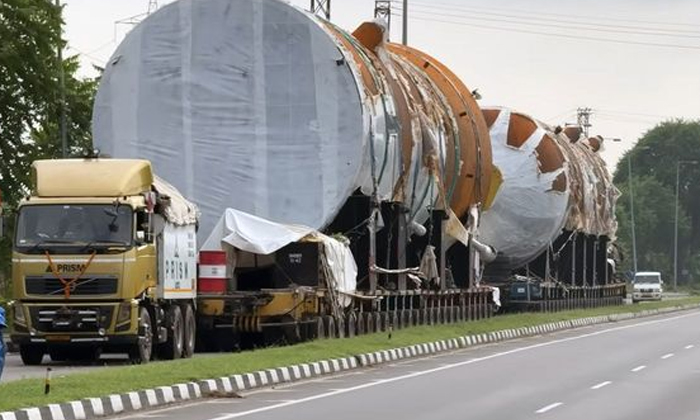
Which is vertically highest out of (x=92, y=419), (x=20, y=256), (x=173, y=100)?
(x=173, y=100)

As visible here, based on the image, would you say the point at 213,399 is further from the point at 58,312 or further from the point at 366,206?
the point at 366,206

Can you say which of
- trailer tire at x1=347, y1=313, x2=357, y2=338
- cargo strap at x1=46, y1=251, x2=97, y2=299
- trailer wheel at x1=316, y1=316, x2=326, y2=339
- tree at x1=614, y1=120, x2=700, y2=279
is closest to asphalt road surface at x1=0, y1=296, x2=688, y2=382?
cargo strap at x1=46, y1=251, x2=97, y2=299

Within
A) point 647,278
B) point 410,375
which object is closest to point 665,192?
point 647,278

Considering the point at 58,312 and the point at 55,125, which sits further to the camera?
the point at 55,125

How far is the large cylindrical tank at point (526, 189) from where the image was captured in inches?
2175

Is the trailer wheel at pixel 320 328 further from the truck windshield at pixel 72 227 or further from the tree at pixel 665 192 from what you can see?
the tree at pixel 665 192

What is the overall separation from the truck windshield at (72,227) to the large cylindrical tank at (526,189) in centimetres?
2625

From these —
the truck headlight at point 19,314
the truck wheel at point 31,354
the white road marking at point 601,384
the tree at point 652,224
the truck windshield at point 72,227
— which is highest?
the tree at point 652,224

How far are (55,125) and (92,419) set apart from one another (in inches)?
1100

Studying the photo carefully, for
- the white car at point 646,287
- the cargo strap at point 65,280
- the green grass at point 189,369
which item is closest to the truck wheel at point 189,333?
the green grass at point 189,369

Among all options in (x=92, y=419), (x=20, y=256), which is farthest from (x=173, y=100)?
(x=92, y=419)

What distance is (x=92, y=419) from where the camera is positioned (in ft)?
59.9

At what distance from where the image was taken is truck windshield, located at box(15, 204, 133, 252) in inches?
1065

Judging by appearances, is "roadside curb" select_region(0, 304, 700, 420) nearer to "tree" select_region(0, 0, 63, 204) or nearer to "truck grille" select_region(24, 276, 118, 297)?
"truck grille" select_region(24, 276, 118, 297)
